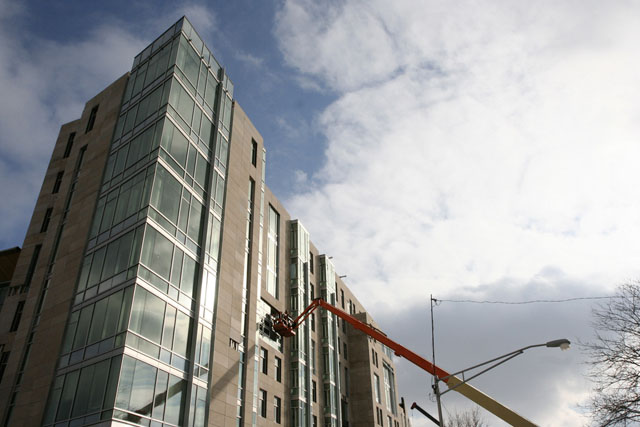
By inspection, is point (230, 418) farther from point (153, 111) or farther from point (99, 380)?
point (153, 111)

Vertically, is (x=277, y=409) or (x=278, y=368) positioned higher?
(x=278, y=368)

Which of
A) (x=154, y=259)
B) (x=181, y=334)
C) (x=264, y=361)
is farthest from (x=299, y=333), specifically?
(x=154, y=259)

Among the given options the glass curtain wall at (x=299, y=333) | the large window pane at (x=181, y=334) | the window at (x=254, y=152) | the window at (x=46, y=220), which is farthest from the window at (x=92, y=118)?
the glass curtain wall at (x=299, y=333)

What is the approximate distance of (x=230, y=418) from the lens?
2753 centimetres

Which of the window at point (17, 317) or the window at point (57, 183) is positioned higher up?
the window at point (57, 183)

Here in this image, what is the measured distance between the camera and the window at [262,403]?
34.9 metres

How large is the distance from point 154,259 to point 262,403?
15775 mm

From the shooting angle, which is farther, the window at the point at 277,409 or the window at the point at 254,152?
the window at the point at 254,152

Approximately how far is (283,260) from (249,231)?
859 centimetres

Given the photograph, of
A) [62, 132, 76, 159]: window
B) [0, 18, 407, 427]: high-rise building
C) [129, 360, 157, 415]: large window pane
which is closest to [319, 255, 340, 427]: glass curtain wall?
[0, 18, 407, 427]: high-rise building

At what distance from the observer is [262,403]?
35.5 meters

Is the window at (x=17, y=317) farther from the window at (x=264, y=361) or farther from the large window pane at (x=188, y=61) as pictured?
the large window pane at (x=188, y=61)

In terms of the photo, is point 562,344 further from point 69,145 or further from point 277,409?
point 69,145

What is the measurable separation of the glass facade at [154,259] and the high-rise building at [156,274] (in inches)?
3.2
